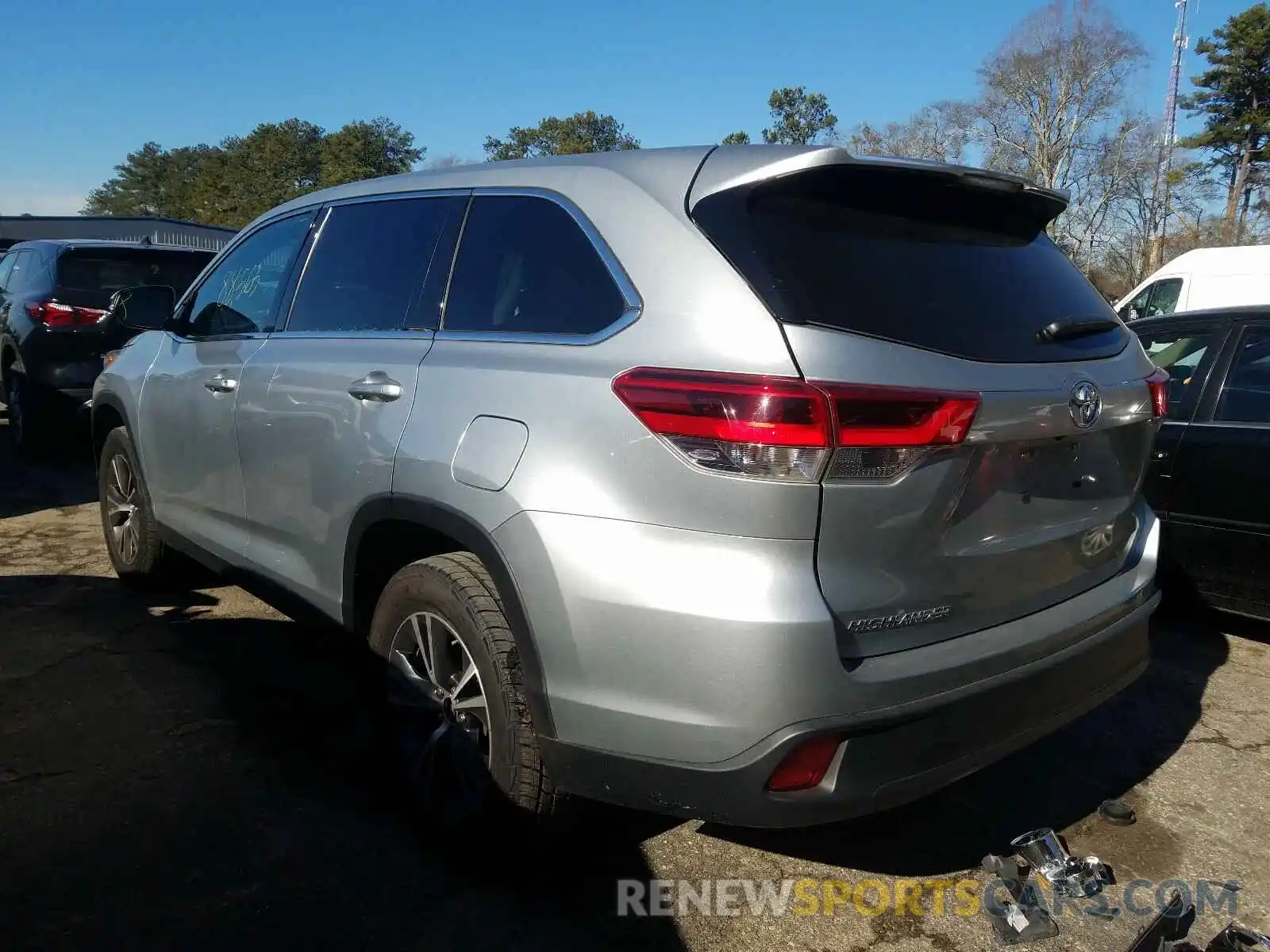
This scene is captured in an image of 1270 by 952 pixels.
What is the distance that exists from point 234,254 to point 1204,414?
13.9 ft

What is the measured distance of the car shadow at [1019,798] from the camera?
2664mm

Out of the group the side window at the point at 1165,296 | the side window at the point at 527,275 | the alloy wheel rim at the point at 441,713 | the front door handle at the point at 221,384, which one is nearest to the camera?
the side window at the point at 527,275

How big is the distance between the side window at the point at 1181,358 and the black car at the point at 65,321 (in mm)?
6952

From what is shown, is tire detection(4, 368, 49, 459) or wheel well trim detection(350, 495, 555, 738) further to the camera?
tire detection(4, 368, 49, 459)

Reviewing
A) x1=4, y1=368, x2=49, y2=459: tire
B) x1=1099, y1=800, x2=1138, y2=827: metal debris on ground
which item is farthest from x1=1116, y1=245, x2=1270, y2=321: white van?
x1=4, y1=368, x2=49, y2=459: tire

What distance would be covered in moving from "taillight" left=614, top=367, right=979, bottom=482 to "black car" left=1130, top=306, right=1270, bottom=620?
8.76 feet

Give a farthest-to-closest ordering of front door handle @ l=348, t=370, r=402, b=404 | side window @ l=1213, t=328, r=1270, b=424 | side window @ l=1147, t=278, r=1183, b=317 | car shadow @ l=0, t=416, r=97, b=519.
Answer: side window @ l=1147, t=278, r=1183, b=317 → car shadow @ l=0, t=416, r=97, b=519 → side window @ l=1213, t=328, r=1270, b=424 → front door handle @ l=348, t=370, r=402, b=404

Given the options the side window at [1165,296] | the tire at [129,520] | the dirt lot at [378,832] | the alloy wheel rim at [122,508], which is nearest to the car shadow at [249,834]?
the dirt lot at [378,832]

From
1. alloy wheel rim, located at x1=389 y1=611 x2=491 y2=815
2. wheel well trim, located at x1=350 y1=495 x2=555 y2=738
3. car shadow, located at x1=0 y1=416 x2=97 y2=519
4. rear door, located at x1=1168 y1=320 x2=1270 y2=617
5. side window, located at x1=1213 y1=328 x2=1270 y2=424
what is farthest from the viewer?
car shadow, located at x1=0 y1=416 x2=97 y2=519

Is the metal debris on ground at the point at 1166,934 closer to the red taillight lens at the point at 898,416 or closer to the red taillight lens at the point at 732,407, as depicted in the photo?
the red taillight lens at the point at 898,416

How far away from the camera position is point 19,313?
7.63 meters

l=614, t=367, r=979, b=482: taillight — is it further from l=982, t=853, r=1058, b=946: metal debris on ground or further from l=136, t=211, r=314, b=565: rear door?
l=136, t=211, r=314, b=565: rear door

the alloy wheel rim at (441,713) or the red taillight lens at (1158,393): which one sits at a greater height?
the red taillight lens at (1158,393)

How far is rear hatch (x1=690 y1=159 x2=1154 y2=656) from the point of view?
192cm
